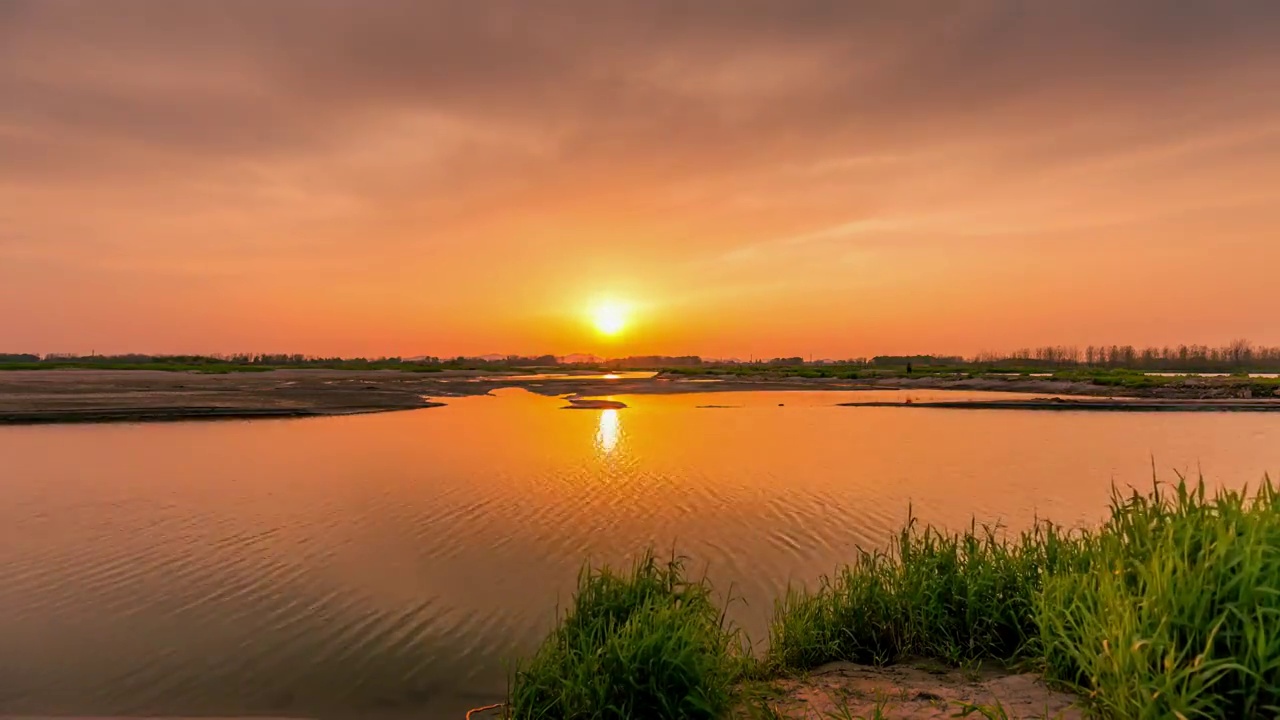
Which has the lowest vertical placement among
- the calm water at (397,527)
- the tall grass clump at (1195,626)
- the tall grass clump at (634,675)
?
the calm water at (397,527)

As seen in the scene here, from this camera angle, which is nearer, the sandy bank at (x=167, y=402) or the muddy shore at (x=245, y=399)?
the sandy bank at (x=167, y=402)

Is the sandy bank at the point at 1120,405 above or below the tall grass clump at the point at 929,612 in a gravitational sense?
below

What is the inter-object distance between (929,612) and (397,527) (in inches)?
443

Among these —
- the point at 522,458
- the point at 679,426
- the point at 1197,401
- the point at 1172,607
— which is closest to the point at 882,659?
the point at 1172,607

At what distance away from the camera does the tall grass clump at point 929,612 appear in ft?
22.5

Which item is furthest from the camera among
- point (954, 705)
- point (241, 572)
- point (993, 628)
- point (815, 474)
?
point (815, 474)

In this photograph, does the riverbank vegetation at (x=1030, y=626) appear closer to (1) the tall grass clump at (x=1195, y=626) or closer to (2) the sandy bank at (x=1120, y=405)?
(1) the tall grass clump at (x=1195, y=626)

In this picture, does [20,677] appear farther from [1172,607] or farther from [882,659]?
[1172,607]

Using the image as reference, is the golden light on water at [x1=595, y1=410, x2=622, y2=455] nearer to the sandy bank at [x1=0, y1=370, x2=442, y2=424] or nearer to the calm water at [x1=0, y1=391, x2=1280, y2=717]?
the calm water at [x1=0, y1=391, x2=1280, y2=717]

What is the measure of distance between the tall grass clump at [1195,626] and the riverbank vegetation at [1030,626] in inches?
0.7

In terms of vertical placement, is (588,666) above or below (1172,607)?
below

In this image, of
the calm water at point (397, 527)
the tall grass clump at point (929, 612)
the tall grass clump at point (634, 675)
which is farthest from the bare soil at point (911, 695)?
the calm water at point (397, 527)

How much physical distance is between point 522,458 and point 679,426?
43.6 ft

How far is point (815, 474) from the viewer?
2036cm
